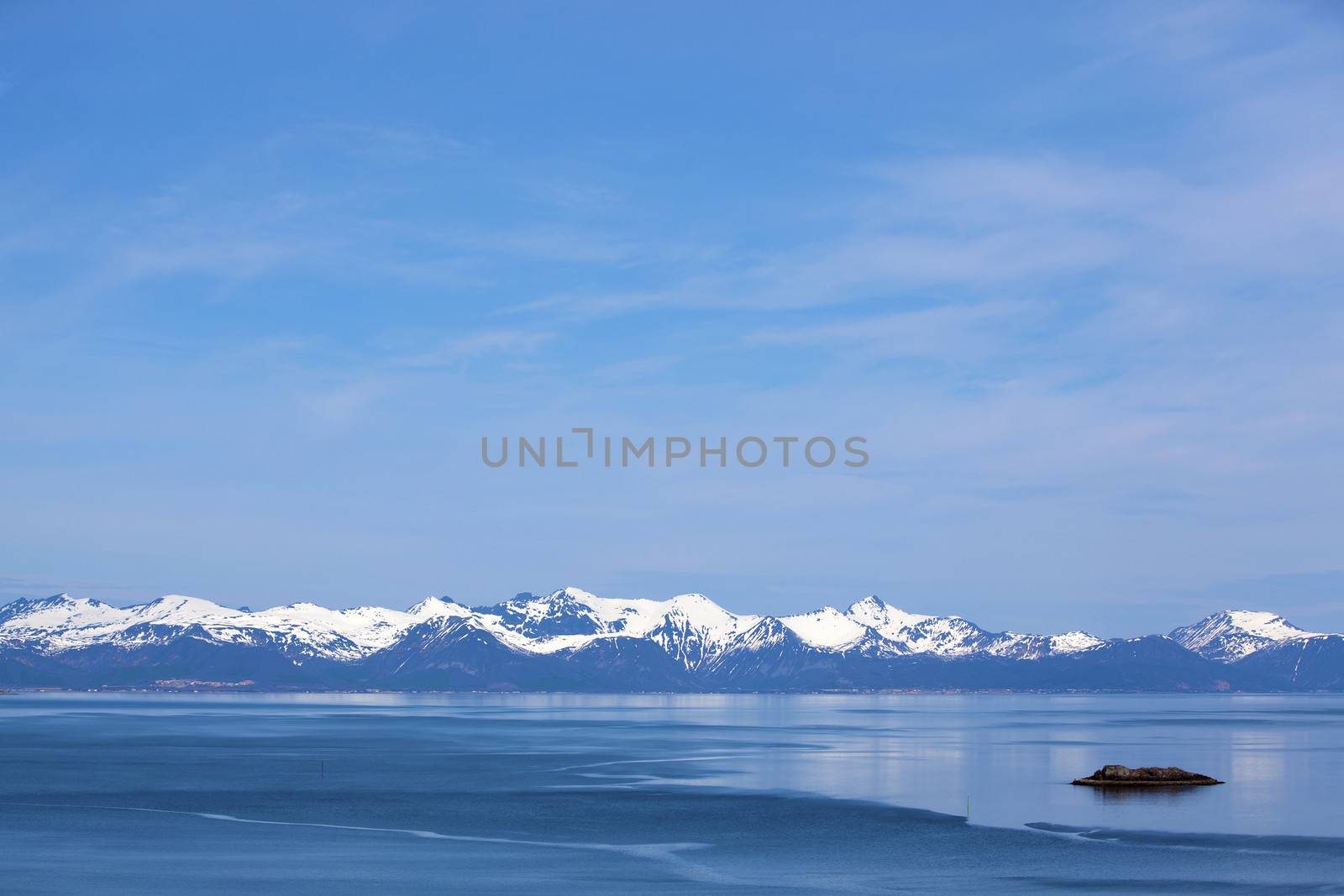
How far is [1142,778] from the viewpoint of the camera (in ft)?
363

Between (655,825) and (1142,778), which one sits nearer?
(655,825)

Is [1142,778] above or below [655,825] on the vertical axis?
above

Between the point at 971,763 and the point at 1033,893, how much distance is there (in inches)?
3155

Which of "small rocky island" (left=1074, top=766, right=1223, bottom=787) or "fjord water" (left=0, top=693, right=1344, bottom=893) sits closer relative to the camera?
"fjord water" (left=0, top=693, right=1344, bottom=893)

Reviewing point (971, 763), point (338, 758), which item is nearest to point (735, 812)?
point (971, 763)

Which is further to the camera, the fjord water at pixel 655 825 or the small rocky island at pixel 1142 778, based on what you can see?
the small rocky island at pixel 1142 778

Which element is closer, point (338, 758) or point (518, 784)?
point (518, 784)

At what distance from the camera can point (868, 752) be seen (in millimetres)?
161875

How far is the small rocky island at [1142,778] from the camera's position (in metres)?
110

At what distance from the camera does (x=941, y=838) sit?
262 ft

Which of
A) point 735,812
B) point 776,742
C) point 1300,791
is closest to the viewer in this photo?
point 735,812

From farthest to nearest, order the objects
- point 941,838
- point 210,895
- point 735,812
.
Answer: point 735,812
point 941,838
point 210,895

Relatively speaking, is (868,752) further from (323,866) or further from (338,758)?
(323,866)

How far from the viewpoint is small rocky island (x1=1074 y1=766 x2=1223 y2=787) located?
110 metres
